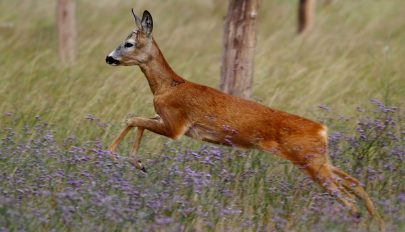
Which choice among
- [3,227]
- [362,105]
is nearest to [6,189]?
[3,227]

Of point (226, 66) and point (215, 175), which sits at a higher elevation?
point (226, 66)

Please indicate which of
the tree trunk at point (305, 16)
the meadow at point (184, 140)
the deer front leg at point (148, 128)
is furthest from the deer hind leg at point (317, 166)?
the tree trunk at point (305, 16)

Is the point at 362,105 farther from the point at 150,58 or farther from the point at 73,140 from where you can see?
the point at 73,140

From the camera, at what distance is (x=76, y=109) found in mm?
9539

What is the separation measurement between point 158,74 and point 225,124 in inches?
31.9

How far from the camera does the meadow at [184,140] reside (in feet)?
20.4

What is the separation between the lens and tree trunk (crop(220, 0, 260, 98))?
9734mm

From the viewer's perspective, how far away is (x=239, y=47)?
387 inches

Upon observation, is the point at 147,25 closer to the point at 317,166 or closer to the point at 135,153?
the point at 135,153

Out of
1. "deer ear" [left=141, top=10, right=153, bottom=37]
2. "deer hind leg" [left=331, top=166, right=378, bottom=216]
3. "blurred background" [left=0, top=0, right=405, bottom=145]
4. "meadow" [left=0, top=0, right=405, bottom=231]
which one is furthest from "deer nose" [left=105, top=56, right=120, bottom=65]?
"deer hind leg" [left=331, top=166, right=378, bottom=216]

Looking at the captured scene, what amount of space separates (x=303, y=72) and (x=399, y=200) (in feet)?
17.3

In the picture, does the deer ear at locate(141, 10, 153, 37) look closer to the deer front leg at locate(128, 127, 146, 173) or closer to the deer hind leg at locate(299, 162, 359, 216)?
the deer front leg at locate(128, 127, 146, 173)

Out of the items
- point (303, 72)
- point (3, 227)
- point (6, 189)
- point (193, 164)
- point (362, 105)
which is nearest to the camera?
point (3, 227)

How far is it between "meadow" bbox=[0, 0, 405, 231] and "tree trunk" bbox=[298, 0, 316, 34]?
0.18 meters
